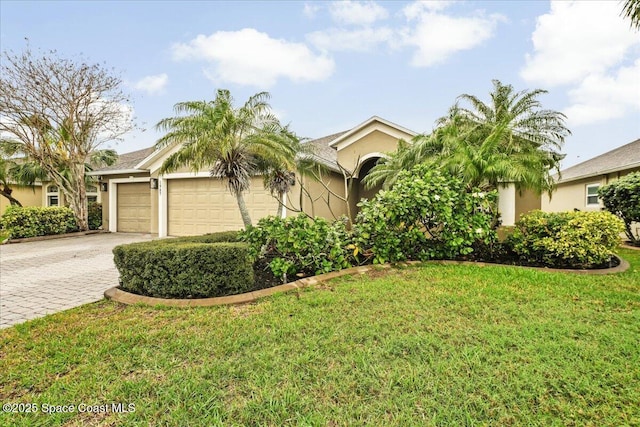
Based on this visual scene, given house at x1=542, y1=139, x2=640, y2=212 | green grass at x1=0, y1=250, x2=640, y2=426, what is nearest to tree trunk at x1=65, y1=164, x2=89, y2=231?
green grass at x1=0, y1=250, x2=640, y2=426

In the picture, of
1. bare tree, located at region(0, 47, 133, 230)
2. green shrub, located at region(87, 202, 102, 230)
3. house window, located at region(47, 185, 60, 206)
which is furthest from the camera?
house window, located at region(47, 185, 60, 206)

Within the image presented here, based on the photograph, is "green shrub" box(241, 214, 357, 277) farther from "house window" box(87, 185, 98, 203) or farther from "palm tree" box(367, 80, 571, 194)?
"house window" box(87, 185, 98, 203)

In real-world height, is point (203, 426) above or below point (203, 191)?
below

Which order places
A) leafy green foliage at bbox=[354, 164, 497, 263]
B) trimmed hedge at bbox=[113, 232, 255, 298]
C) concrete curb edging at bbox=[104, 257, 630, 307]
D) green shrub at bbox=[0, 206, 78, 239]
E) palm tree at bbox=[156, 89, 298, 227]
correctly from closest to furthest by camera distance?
concrete curb edging at bbox=[104, 257, 630, 307], trimmed hedge at bbox=[113, 232, 255, 298], leafy green foliage at bbox=[354, 164, 497, 263], palm tree at bbox=[156, 89, 298, 227], green shrub at bbox=[0, 206, 78, 239]

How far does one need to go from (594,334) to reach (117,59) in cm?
1903

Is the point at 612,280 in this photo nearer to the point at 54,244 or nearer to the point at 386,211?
the point at 386,211

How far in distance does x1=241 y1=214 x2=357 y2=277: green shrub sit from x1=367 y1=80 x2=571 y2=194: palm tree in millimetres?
3265

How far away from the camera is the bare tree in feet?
45.2

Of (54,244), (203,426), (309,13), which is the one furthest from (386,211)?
(54,244)

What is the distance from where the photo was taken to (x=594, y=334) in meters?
3.40

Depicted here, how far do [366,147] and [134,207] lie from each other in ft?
38.9

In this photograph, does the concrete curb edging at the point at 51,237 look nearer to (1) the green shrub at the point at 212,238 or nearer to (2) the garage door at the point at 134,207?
(2) the garage door at the point at 134,207

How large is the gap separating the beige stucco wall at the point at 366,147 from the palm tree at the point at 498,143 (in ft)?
8.33

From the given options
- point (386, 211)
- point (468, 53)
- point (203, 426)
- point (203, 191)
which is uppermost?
point (468, 53)
